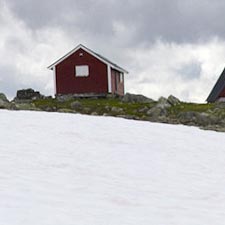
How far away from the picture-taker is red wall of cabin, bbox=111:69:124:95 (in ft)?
181

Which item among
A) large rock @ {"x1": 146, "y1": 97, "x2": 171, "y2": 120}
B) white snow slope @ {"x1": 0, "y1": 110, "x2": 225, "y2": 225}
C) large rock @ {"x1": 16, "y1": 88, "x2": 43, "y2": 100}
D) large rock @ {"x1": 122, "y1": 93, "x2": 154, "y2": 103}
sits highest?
large rock @ {"x1": 16, "y1": 88, "x2": 43, "y2": 100}

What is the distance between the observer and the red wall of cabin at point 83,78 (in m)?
53.5

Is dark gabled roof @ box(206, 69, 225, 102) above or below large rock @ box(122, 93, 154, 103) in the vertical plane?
above

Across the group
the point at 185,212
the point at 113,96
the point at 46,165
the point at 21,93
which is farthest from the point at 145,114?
the point at 185,212

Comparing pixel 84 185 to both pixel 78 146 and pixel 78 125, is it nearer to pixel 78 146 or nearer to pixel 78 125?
pixel 78 146

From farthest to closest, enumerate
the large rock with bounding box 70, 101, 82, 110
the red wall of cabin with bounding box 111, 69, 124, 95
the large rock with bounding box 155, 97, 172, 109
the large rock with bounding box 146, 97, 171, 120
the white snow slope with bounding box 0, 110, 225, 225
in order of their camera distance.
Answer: the red wall of cabin with bounding box 111, 69, 124, 95
the large rock with bounding box 70, 101, 82, 110
the large rock with bounding box 155, 97, 172, 109
the large rock with bounding box 146, 97, 171, 120
the white snow slope with bounding box 0, 110, 225, 225

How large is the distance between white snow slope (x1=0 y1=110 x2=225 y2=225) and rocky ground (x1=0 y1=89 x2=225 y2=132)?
17.0 metres

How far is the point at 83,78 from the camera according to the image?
53.6 metres

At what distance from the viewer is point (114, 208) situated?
328 inches

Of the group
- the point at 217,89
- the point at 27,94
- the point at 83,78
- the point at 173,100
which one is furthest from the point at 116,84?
the point at 173,100

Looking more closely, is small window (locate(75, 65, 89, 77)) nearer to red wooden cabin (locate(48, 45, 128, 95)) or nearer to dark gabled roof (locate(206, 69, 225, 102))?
red wooden cabin (locate(48, 45, 128, 95))

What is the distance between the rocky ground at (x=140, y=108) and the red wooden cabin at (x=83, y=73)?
889 mm

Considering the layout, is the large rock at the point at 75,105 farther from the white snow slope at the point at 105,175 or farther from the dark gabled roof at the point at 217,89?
the white snow slope at the point at 105,175

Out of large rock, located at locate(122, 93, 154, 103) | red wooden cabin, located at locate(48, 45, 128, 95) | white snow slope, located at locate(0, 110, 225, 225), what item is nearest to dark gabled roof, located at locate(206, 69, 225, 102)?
large rock, located at locate(122, 93, 154, 103)
